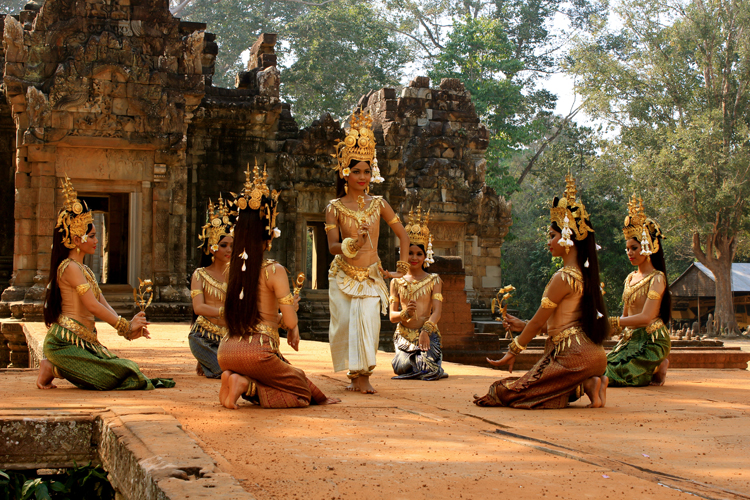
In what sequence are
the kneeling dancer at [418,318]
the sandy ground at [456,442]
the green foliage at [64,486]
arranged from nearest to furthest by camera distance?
the sandy ground at [456,442] < the green foliage at [64,486] < the kneeling dancer at [418,318]

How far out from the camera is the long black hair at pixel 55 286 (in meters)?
6.19

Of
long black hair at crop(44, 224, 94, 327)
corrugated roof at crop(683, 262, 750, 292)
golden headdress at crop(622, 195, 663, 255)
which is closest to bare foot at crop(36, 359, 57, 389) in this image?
long black hair at crop(44, 224, 94, 327)

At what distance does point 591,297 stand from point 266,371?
7.40 ft

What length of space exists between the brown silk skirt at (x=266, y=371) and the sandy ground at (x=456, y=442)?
17 cm

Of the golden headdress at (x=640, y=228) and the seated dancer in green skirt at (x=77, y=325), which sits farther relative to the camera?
the golden headdress at (x=640, y=228)

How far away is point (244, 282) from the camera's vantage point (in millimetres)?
5309

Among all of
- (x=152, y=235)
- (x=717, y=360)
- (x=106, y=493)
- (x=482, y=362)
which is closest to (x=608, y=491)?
(x=106, y=493)

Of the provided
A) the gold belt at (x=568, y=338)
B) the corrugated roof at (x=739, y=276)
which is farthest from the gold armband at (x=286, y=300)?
the corrugated roof at (x=739, y=276)

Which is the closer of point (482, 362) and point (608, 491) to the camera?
point (608, 491)

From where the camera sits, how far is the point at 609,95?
29.3m

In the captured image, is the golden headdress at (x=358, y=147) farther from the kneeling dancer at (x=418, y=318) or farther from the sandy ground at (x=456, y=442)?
the sandy ground at (x=456, y=442)

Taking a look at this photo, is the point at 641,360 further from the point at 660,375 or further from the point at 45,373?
the point at 45,373

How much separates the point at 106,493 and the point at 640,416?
130 inches

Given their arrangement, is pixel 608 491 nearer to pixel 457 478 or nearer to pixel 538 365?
pixel 457 478
